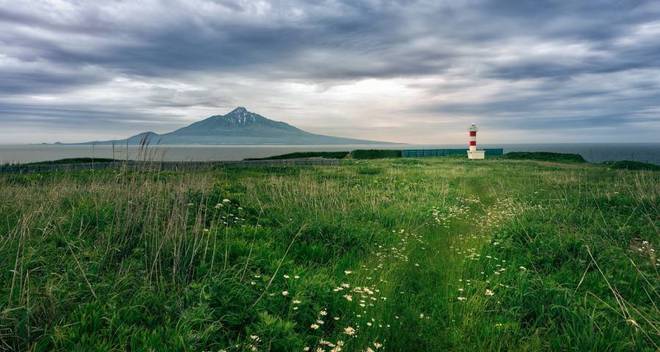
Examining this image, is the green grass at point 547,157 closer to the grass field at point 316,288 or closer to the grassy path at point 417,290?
the grass field at point 316,288

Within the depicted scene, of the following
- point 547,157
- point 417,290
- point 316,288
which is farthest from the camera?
point 547,157

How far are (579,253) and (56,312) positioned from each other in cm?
795

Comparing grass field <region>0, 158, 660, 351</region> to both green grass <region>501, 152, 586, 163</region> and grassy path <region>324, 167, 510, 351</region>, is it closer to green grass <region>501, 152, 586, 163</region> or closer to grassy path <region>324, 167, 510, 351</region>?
grassy path <region>324, 167, 510, 351</region>

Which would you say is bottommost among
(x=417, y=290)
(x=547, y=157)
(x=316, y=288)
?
(x=417, y=290)

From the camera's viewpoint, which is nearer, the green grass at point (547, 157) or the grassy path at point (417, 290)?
the grassy path at point (417, 290)

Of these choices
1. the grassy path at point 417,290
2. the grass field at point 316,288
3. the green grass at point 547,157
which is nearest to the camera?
the grass field at point 316,288

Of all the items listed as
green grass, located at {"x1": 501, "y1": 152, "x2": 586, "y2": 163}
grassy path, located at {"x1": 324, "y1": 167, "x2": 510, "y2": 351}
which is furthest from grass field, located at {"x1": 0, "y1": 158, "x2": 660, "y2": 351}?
green grass, located at {"x1": 501, "y1": 152, "x2": 586, "y2": 163}

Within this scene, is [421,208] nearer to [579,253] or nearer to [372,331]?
[579,253]

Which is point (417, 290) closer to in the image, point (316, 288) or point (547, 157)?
point (316, 288)

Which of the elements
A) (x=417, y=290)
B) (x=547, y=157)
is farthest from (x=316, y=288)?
(x=547, y=157)

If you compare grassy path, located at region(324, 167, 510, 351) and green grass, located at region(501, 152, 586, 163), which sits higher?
green grass, located at region(501, 152, 586, 163)

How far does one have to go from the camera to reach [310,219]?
843cm

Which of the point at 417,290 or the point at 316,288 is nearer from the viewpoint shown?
the point at 316,288

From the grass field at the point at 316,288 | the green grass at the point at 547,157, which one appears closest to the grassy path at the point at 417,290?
the grass field at the point at 316,288
